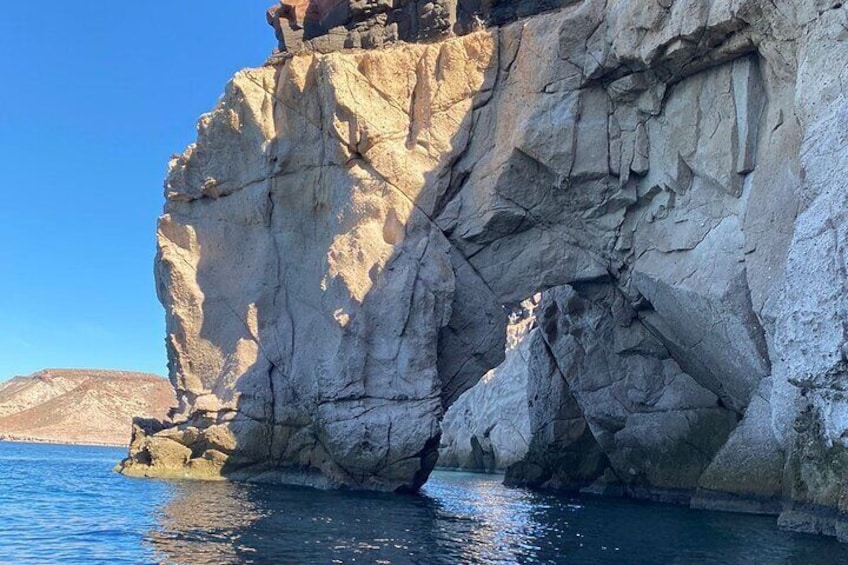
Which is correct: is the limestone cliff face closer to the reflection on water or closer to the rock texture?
the reflection on water

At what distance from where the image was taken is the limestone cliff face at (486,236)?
958 inches

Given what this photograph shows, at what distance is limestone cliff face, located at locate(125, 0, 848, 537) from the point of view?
2434 cm

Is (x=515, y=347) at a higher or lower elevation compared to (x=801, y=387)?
higher

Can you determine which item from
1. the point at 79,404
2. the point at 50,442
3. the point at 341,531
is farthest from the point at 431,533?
the point at 79,404

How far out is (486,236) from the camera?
98.5ft

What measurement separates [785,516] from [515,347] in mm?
50090

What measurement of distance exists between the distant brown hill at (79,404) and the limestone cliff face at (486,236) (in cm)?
11064

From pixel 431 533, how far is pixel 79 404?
151 meters

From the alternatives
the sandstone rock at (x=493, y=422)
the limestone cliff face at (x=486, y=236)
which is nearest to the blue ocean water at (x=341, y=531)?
the limestone cliff face at (x=486, y=236)

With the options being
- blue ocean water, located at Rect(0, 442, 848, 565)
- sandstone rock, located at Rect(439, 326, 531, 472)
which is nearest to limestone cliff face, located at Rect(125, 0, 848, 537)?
blue ocean water, located at Rect(0, 442, 848, 565)

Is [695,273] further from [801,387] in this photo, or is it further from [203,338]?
[203,338]

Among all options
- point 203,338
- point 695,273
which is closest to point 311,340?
point 203,338

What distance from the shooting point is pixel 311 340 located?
3122cm

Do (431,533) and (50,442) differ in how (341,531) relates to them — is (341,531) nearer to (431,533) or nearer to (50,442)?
(431,533)
